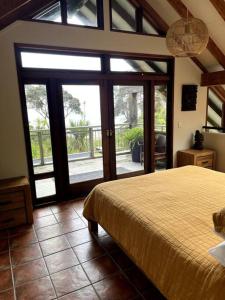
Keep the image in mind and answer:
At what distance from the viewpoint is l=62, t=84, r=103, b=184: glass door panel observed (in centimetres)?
356

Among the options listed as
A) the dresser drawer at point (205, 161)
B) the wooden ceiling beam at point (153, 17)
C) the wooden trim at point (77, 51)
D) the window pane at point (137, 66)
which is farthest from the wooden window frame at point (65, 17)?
the dresser drawer at point (205, 161)

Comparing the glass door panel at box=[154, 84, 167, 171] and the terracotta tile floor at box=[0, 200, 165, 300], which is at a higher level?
the glass door panel at box=[154, 84, 167, 171]

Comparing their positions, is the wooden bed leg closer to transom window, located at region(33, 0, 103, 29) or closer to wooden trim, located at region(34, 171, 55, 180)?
wooden trim, located at region(34, 171, 55, 180)

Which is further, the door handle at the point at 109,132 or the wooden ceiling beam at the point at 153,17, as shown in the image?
the door handle at the point at 109,132

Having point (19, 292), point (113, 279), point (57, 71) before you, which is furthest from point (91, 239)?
point (57, 71)

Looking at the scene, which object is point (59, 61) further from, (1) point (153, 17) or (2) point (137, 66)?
(1) point (153, 17)

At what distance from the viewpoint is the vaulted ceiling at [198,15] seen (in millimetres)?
3004

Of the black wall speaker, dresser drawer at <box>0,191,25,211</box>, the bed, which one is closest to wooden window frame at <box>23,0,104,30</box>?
the black wall speaker

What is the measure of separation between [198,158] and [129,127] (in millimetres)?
1478

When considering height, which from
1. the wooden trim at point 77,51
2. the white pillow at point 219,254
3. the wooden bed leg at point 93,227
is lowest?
the wooden bed leg at point 93,227

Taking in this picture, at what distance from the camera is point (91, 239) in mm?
2533

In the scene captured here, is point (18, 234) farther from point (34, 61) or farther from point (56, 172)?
point (34, 61)

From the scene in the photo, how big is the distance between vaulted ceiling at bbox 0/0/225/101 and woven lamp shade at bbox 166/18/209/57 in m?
1.36

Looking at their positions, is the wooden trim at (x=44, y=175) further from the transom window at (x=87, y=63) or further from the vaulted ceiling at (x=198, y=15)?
the vaulted ceiling at (x=198, y=15)
